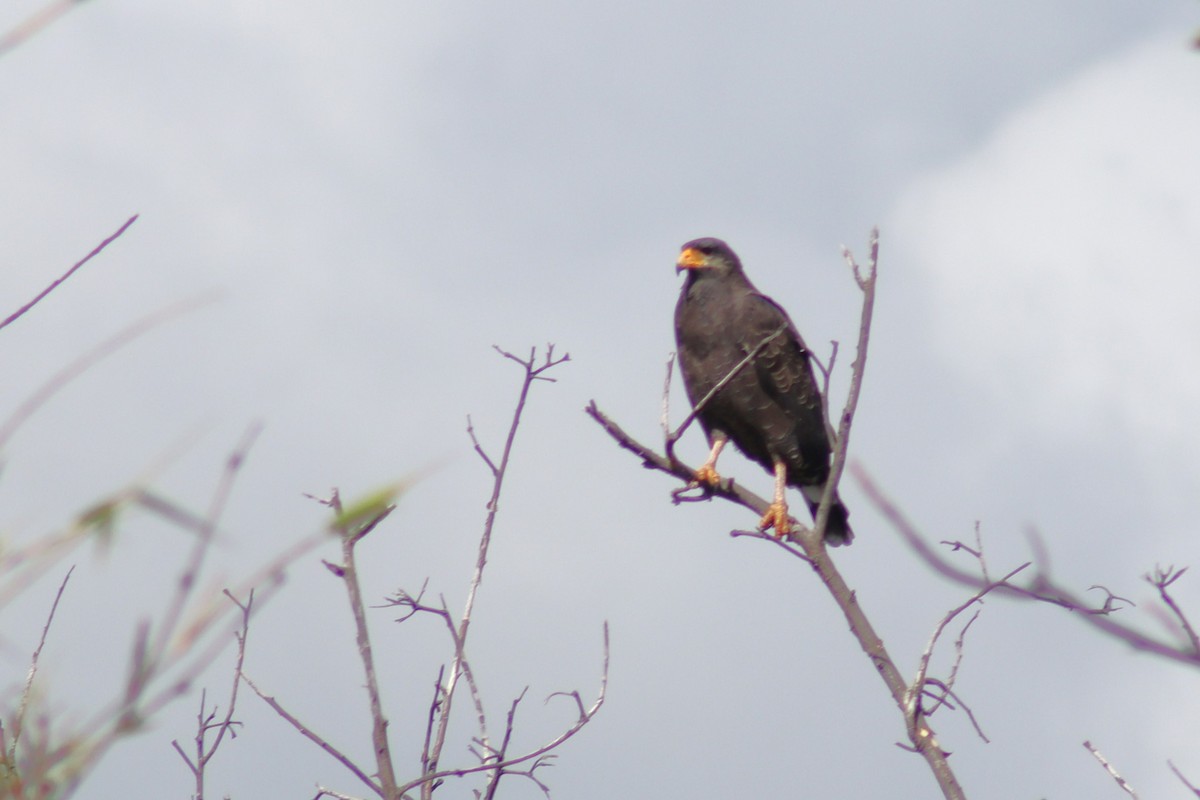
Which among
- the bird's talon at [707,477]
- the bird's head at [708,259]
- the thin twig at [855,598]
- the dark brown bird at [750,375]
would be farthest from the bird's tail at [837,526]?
the thin twig at [855,598]

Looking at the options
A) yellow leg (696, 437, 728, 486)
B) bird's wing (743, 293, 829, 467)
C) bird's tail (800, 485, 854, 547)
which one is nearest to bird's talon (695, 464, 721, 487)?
yellow leg (696, 437, 728, 486)

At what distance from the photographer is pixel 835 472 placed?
4699mm

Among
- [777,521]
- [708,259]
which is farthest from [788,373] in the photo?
[777,521]

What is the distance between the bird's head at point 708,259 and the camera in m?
8.57

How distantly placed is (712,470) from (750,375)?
136 centimetres

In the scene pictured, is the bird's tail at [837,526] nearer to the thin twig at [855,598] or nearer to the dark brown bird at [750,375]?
the dark brown bird at [750,375]

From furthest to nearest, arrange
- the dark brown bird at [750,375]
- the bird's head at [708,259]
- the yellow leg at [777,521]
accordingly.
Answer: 1. the bird's head at [708,259]
2. the dark brown bird at [750,375]
3. the yellow leg at [777,521]

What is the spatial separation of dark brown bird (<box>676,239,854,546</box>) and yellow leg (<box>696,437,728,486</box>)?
1cm

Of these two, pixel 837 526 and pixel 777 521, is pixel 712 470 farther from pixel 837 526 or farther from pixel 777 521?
Answer: pixel 837 526

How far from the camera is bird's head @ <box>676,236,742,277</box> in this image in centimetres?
857

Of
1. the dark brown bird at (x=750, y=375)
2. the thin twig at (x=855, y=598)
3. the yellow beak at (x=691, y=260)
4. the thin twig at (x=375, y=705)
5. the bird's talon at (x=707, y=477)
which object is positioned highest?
the yellow beak at (x=691, y=260)

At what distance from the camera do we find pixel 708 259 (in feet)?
28.4

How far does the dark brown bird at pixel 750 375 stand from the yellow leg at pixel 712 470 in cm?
1

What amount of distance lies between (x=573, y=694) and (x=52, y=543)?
3443mm
